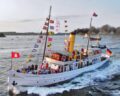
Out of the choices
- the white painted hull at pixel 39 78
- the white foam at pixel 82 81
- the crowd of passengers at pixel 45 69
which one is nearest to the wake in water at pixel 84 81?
the white foam at pixel 82 81

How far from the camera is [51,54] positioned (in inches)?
1826

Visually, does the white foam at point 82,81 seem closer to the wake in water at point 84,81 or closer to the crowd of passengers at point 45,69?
the wake in water at point 84,81

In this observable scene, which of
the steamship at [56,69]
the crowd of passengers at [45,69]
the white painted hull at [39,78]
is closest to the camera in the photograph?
the white painted hull at [39,78]

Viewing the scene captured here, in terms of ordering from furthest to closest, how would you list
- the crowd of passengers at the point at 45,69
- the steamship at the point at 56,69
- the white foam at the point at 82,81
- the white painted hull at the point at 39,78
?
the crowd of passengers at the point at 45,69, the white foam at the point at 82,81, the steamship at the point at 56,69, the white painted hull at the point at 39,78

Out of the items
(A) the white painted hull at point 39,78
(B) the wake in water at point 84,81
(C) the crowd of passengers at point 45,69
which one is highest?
(C) the crowd of passengers at point 45,69

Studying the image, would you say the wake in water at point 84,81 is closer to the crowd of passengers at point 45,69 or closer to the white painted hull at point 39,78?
the white painted hull at point 39,78

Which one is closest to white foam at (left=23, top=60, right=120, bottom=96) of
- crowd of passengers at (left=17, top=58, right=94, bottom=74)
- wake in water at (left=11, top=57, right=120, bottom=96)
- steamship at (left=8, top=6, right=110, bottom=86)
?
wake in water at (left=11, top=57, right=120, bottom=96)

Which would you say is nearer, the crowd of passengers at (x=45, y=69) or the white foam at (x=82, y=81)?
the white foam at (x=82, y=81)

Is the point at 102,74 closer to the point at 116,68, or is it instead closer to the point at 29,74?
the point at 116,68

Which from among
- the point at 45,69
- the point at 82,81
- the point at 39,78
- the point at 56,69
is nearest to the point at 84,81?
the point at 82,81

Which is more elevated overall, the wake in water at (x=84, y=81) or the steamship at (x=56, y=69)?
the steamship at (x=56, y=69)

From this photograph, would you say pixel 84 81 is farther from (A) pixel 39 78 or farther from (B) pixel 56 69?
(A) pixel 39 78

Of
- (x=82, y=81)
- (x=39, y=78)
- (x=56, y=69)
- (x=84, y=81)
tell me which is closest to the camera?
(x=39, y=78)

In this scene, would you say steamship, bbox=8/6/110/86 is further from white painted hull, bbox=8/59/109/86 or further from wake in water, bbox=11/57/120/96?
wake in water, bbox=11/57/120/96
